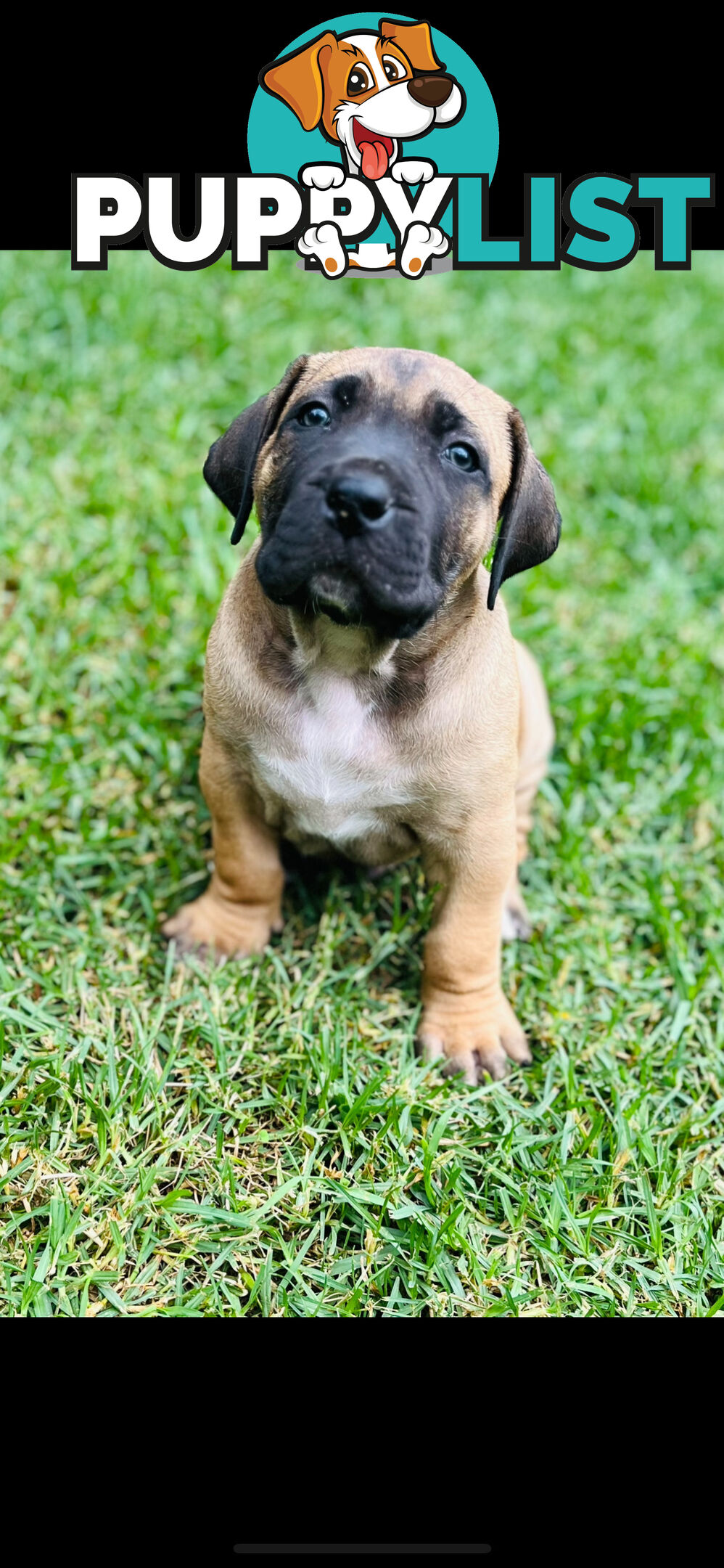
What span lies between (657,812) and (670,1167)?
1.81 metres

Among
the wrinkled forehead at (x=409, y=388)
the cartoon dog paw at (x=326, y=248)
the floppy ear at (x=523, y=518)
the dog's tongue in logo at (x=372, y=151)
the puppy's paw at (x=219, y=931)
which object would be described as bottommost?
the puppy's paw at (x=219, y=931)

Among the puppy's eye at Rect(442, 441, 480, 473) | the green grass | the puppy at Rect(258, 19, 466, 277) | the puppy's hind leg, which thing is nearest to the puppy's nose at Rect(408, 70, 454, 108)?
the puppy at Rect(258, 19, 466, 277)

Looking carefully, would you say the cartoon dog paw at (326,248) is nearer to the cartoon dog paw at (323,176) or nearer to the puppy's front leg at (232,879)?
the cartoon dog paw at (323,176)

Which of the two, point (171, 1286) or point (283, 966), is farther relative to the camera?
point (283, 966)

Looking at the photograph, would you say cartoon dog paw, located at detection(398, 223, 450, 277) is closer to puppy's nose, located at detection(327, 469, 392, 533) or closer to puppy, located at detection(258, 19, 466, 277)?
puppy, located at detection(258, 19, 466, 277)

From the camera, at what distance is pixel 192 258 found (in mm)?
4184

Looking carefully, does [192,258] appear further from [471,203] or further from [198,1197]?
[198,1197]

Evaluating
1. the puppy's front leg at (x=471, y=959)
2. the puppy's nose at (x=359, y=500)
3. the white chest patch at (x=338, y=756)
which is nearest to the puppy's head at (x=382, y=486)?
the puppy's nose at (x=359, y=500)

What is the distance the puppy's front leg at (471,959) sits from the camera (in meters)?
4.14

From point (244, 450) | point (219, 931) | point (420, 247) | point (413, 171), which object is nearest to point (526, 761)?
point (219, 931)

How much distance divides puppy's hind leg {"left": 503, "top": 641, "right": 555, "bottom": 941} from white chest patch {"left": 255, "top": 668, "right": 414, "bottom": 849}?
897mm

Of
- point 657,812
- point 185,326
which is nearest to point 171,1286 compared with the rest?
point 657,812

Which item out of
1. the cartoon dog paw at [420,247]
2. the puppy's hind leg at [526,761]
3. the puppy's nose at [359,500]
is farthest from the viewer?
the puppy's hind leg at [526,761]

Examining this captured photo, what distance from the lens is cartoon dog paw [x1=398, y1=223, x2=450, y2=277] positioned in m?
4.26
